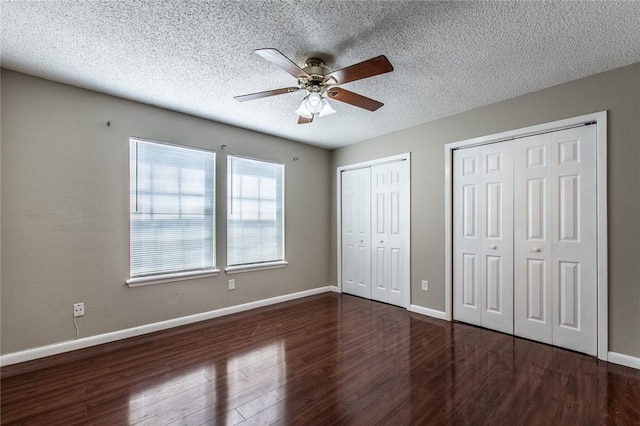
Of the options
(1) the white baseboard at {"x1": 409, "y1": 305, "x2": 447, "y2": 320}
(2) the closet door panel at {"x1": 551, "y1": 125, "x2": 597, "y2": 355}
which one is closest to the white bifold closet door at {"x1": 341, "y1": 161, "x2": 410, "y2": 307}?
(1) the white baseboard at {"x1": 409, "y1": 305, "x2": 447, "y2": 320}

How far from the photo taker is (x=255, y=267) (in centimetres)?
421

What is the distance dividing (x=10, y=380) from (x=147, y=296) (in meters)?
1.16

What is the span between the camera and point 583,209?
9.00 ft

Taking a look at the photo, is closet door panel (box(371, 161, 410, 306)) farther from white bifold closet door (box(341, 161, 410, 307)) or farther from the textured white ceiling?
the textured white ceiling

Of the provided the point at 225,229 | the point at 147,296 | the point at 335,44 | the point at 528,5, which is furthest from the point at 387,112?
the point at 147,296

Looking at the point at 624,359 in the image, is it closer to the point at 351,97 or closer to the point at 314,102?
the point at 351,97

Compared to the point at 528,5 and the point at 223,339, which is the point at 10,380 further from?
the point at 528,5

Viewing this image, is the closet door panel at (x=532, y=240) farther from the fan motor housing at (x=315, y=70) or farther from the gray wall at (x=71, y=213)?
the gray wall at (x=71, y=213)

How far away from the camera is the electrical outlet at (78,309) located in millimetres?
Result: 2842

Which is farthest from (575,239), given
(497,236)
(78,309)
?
(78,309)

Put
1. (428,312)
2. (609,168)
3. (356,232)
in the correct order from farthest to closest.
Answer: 1. (356,232)
2. (428,312)
3. (609,168)

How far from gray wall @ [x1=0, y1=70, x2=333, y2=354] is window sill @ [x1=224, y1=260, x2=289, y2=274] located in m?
0.20

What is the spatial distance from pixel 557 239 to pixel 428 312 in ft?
5.51

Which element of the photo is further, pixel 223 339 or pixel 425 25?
pixel 223 339
